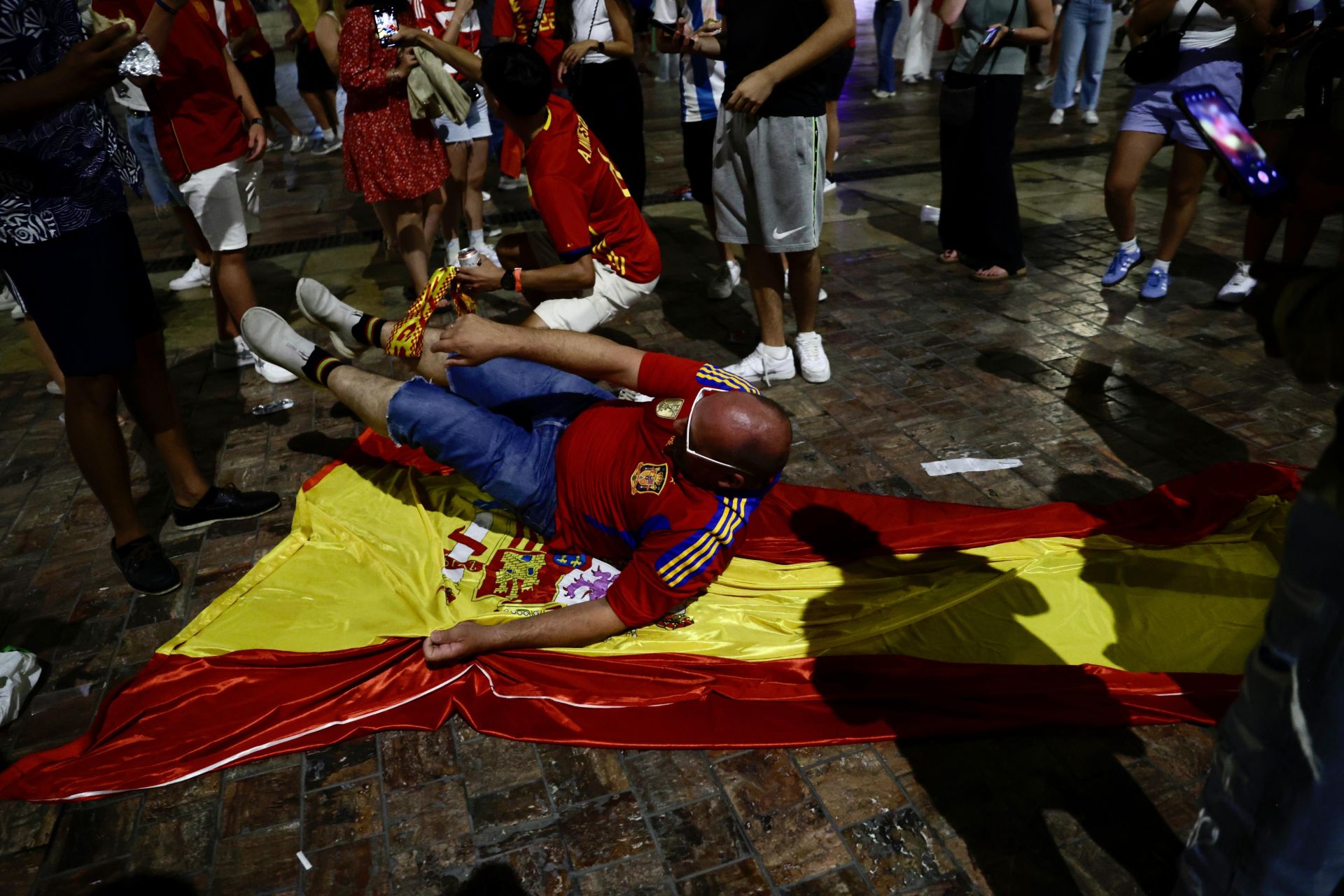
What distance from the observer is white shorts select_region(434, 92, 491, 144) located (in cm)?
566

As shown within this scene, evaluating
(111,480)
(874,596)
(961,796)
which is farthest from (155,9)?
(961,796)

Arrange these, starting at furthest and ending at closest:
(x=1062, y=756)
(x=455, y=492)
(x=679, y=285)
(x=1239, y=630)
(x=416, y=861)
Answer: (x=679, y=285), (x=455, y=492), (x=1239, y=630), (x=1062, y=756), (x=416, y=861)

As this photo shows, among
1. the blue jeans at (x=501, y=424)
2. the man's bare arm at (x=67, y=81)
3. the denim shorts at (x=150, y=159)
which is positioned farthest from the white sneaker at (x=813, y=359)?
the denim shorts at (x=150, y=159)

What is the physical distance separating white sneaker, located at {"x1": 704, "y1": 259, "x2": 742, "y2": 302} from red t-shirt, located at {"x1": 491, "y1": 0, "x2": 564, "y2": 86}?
5.55ft

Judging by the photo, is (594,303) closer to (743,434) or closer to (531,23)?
(743,434)

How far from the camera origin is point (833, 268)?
6008 millimetres

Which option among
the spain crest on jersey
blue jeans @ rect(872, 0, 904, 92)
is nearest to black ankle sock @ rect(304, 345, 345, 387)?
the spain crest on jersey

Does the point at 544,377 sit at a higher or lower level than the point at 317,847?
higher

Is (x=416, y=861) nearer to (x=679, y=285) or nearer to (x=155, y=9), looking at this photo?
(x=155, y=9)

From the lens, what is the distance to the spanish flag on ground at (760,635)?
2.52 meters

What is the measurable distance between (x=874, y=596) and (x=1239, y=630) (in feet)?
3.66

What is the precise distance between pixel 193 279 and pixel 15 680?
423 centimetres

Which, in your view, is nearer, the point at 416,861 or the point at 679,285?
the point at 416,861

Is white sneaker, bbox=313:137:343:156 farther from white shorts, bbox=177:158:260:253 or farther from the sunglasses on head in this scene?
the sunglasses on head
